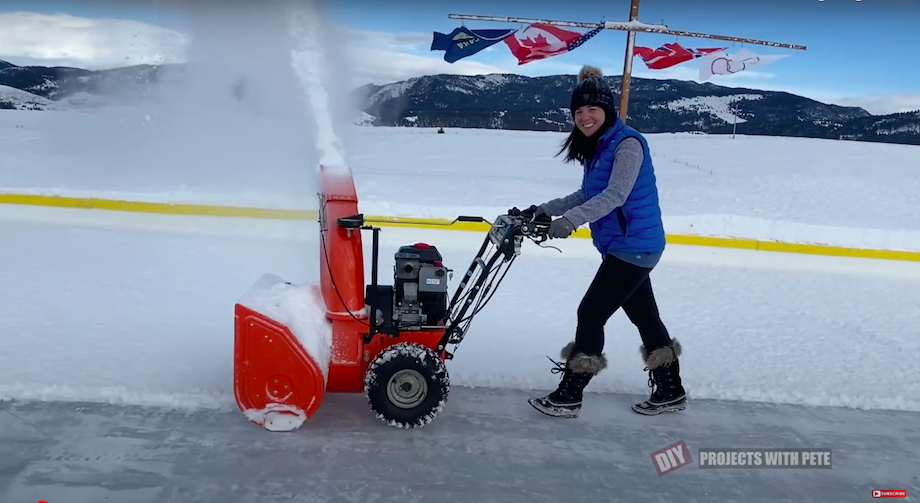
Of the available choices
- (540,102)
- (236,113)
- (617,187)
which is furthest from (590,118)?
(540,102)

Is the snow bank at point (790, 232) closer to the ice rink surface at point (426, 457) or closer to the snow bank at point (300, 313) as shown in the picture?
the ice rink surface at point (426, 457)

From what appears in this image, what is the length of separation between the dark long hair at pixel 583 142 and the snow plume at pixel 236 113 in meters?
1.24

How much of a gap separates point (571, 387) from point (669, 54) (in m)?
Result: 7.93

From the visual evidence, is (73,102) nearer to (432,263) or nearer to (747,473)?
(432,263)

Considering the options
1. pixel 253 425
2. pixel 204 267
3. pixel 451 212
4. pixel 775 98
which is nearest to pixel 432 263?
pixel 253 425

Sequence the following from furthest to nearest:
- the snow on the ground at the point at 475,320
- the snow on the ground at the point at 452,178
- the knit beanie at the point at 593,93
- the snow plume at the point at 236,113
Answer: the snow on the ground at the point at 452,178
the snow plume at the point at 236,113
the snow on the ground at the point at 475,320
the knit beanie at the point at 593,93

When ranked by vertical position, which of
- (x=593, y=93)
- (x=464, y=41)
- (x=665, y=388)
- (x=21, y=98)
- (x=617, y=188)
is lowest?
(x=665, y=388)

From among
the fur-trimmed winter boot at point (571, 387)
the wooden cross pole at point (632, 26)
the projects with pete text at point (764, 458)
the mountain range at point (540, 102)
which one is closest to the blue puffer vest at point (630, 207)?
the fur-trimmed winter boot at point (571, 387)

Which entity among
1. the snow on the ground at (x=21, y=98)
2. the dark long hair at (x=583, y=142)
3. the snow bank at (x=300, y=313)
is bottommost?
the snow bank at (x=300, y=313)

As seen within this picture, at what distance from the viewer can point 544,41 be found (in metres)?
9.16

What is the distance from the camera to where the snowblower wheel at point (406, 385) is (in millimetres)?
2486

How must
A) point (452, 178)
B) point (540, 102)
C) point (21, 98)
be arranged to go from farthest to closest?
point (540, 102), point (452, 178), point (21, 98)

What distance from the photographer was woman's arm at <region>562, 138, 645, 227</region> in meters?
2.43

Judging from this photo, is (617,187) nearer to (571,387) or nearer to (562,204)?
(562,204)
